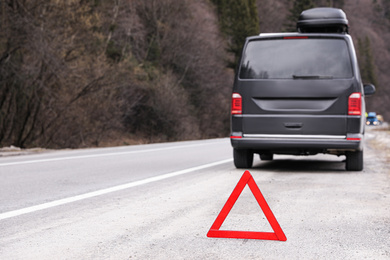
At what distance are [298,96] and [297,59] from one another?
0.67m

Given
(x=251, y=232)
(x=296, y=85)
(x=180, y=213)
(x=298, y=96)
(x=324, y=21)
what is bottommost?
(x=180, y=213)

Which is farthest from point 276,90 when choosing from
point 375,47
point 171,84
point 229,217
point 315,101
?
point 375,47

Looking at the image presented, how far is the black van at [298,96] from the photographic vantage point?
9.99 m

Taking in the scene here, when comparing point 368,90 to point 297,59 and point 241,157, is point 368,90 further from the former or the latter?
point 241,157

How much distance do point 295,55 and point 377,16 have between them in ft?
441

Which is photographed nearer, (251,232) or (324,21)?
(251,232)

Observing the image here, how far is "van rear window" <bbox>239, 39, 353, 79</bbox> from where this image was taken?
398 inches

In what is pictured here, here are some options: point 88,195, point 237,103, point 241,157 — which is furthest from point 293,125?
point 88,195

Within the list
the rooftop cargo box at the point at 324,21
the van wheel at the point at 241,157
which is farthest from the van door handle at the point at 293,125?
the rooftop cargo box at the point at 324,21

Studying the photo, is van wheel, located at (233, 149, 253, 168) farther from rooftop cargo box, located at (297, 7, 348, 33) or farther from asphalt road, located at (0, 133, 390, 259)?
rooftop cargo box, located at (297, 7, 348, 33)

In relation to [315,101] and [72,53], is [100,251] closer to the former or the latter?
[315,101]

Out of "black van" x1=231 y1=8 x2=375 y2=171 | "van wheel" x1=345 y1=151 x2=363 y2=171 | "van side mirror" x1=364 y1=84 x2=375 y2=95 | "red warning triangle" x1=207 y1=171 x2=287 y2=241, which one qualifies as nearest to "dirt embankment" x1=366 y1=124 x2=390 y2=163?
"van side mirror" x1=364 y1=84 x2=375 y2=95

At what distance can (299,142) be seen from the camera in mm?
10062

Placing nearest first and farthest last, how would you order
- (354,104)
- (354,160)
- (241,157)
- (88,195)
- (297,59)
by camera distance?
(88,195) → (354,104) → (297,59) → (354,160) → (241,157)
